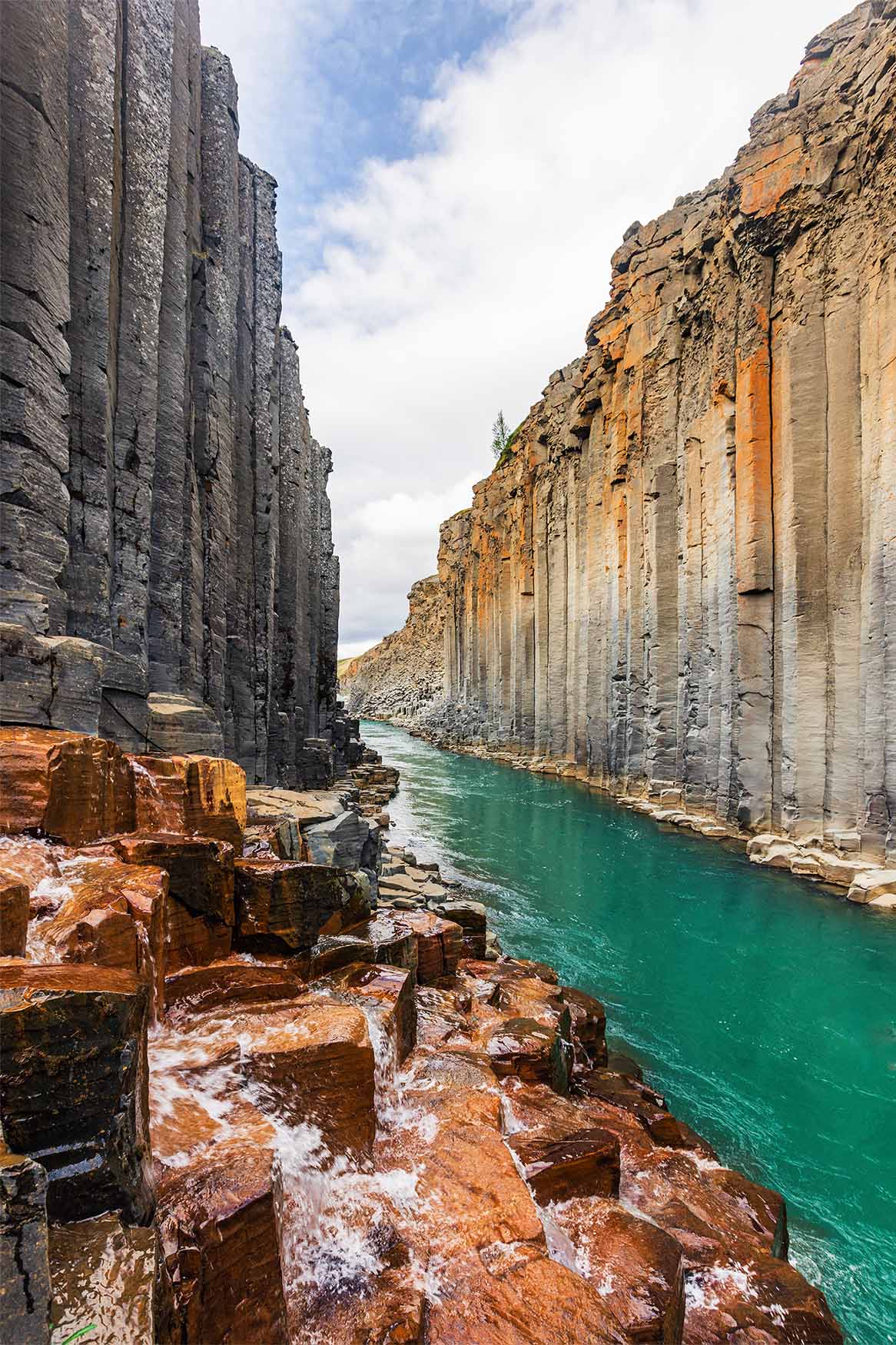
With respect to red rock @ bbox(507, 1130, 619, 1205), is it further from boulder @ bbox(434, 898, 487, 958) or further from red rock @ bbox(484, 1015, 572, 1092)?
boulder @ bbox(434, 898, 487, 958)

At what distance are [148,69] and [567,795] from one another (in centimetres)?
2162

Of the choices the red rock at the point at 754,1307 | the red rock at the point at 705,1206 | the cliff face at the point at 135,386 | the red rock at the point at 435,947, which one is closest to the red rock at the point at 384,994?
the red rock at the point at 435,947

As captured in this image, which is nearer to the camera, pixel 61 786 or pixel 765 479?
pixel 61 786

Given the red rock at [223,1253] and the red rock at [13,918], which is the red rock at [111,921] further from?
the red rock at [223,1253]

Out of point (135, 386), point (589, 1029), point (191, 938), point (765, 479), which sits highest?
point (765, 479)

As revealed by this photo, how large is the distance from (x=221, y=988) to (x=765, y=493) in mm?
16076

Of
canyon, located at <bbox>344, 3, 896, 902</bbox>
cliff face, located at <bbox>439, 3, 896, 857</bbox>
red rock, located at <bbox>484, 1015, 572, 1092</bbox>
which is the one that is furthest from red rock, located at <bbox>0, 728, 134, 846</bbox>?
cliff face, located at <bbox>439, 3, 896, 857</bbox>

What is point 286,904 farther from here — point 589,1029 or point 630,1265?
point 589,1029

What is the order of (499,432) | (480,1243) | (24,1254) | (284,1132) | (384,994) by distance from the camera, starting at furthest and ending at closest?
(499,432)
(384,994)
(284,1132)
(480,1243)
(24,1254)

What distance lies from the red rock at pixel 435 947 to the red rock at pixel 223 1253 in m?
3.64

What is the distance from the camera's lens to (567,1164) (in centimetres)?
360

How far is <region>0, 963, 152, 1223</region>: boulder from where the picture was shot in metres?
1.92

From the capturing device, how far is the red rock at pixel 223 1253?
79.7 inches

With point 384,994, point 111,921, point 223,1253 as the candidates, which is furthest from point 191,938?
point 223,1253
